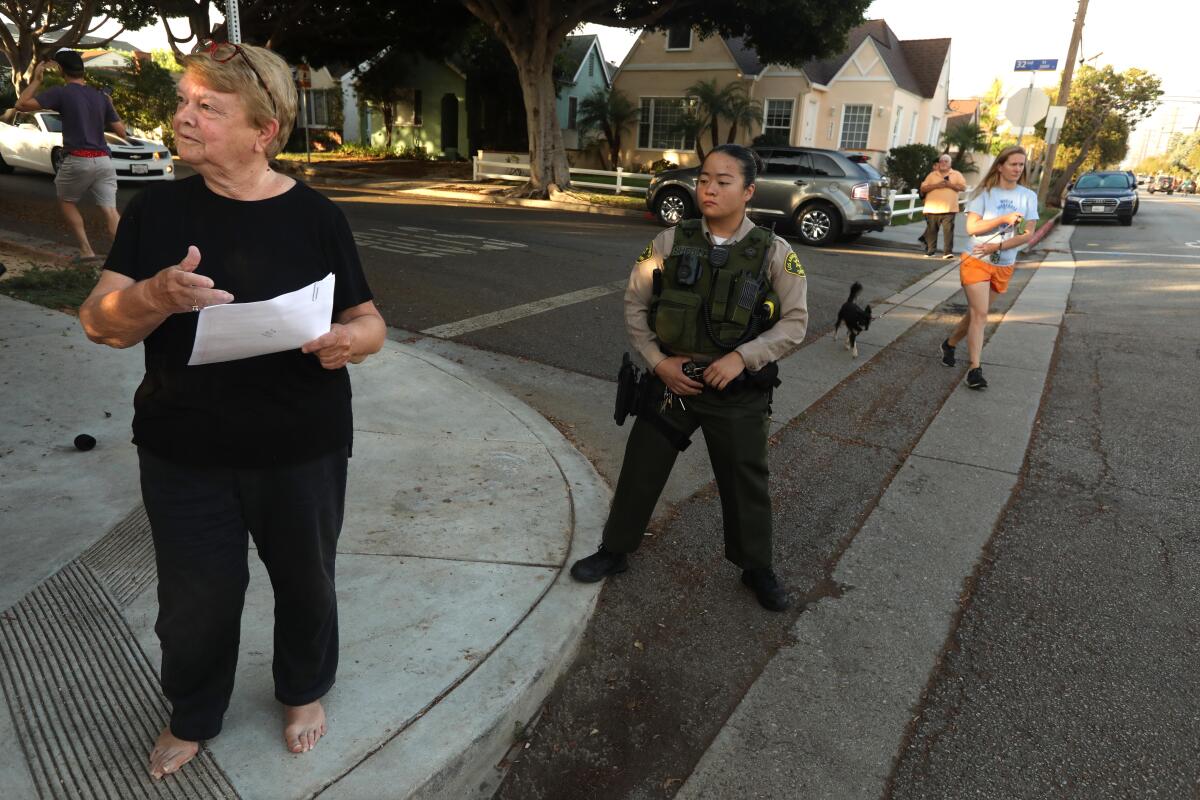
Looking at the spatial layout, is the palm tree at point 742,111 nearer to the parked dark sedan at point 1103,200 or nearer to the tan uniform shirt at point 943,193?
the parked dark sedan at point 1103,200

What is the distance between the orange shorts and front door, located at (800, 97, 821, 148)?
24056mm

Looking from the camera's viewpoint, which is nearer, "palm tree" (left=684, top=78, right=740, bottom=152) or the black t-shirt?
the black t-shirt

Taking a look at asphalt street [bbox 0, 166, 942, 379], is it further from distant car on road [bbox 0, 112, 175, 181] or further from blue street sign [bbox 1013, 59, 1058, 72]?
blue street sign [bbox 1013, 59, 1058, 72]

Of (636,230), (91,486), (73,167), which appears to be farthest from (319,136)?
(91,486)

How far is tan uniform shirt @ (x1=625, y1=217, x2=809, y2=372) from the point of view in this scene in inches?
108

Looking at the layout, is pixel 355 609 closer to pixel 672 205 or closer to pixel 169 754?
pixel 169 754

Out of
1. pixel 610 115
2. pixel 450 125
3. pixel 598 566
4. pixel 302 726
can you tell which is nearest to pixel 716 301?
pixel 598 566

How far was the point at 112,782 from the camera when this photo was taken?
77.9 inches

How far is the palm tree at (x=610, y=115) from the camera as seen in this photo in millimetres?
28875

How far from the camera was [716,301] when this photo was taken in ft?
9.05

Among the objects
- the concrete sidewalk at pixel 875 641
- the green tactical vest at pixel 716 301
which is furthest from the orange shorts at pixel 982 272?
the green tactical vest at pixel 716 301

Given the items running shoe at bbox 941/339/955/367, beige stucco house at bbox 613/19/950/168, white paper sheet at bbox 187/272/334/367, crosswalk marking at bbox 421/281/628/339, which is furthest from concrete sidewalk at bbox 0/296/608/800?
beige stucco house at bbox 613/19/950/168

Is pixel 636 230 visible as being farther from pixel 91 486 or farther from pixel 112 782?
pixel 112 782

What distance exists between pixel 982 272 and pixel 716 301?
4191 mm
